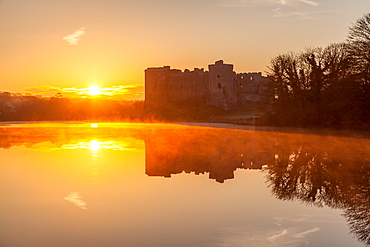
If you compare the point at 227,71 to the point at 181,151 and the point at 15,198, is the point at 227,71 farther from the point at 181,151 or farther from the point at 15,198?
the point at 15,198

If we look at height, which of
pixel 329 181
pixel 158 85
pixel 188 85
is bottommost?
pixel 329 181

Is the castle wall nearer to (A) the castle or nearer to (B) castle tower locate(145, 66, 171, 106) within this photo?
(A) the castle

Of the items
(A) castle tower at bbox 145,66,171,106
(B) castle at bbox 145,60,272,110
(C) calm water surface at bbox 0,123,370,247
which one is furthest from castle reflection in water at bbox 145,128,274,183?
(A) castle tower at bbox 145,66,171,106

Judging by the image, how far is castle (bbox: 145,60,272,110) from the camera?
7006 centimetres

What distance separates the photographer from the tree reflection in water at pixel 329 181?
873 centimetres

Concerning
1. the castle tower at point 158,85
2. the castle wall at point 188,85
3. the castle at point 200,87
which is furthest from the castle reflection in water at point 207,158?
the castle tower at point 158,85

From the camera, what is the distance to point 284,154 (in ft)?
58.1

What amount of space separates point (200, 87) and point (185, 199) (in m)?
63.7

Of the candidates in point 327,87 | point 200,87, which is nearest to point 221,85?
point 200,87

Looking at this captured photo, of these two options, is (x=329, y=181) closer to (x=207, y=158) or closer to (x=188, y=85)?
(x=207, y=158)

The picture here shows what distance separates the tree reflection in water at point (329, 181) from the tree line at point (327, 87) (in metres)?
15.1

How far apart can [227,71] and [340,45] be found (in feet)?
103

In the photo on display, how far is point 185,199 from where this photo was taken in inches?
389

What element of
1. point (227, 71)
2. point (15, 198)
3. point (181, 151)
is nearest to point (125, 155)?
point (181, 151)
